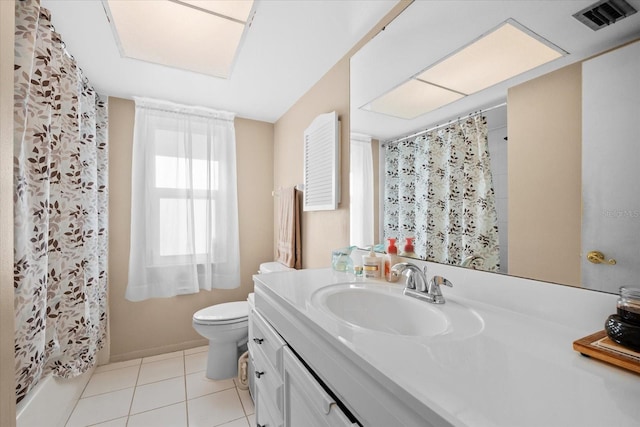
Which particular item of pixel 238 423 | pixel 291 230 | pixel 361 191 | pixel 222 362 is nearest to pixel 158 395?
pixel 222 362

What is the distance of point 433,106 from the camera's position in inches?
46.2

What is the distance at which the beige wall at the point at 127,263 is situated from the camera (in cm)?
227

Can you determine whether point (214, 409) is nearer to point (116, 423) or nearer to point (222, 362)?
point (222, 362)

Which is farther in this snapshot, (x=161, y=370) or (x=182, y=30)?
(x=161, y=370)

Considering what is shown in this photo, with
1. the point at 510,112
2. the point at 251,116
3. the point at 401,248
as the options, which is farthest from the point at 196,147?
the point at 510,112

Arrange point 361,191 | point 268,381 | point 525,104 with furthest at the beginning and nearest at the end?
point 361,191, point 268,381, point 525,104

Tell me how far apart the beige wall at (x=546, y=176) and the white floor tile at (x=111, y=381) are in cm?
249

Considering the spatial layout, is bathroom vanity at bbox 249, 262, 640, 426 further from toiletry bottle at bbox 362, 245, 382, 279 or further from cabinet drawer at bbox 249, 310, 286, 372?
toiletry bottle at bbox 362, 245, 382, 279

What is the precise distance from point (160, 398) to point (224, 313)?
62 cm

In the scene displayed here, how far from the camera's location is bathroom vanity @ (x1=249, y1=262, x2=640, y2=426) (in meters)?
0.44

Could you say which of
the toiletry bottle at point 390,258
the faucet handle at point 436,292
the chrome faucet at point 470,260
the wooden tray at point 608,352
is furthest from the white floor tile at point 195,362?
the wooden tray at point 608,352

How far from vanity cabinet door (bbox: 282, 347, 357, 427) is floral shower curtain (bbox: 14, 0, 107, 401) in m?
1.03

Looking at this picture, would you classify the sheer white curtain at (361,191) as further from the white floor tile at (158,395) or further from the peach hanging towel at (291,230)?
the white floor tile at (158,395)

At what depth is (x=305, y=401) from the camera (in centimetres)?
80
